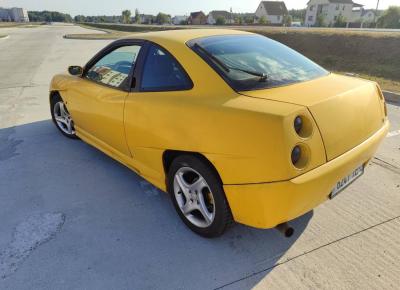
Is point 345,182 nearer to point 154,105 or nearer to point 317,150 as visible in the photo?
point 317,150

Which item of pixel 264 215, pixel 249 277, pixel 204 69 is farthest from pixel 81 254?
pixel 204 69

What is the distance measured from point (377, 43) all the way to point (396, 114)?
31.7 feet

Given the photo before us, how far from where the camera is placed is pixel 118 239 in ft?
8.46

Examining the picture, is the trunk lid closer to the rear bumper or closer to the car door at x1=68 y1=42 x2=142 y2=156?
the rear bumper

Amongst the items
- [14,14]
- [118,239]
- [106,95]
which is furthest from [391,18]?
[14,14]

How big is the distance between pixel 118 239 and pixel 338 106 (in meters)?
1.93

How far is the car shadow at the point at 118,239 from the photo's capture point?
87.4 inches

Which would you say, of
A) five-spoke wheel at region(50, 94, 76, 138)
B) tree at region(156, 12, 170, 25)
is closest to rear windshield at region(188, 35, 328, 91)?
five-spoke wheel at region(50, 94, 76, 138)

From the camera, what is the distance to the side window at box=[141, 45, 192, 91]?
2.56 metres

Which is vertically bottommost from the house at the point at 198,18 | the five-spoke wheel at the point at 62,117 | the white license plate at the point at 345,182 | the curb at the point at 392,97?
the house at the point at 198,18

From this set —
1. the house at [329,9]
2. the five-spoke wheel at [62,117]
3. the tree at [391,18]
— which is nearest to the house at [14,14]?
the house at [329,9]

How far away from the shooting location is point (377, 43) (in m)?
13.7

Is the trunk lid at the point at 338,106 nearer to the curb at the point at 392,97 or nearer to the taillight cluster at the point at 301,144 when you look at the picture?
the taillight cluster at the point at 301,144

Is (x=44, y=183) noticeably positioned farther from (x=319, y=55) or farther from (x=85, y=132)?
(x=319, y=55)
